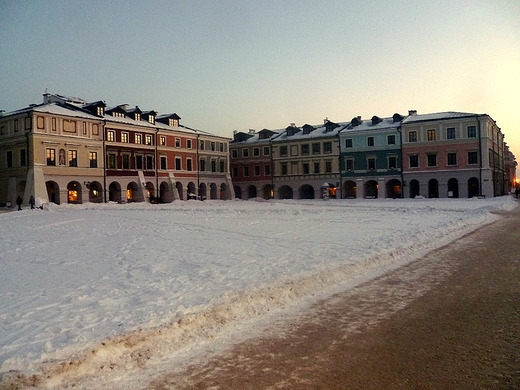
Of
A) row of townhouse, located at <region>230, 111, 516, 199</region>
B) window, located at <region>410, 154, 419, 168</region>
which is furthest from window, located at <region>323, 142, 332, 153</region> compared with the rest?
window, located at <region>410, 154, 419, 168</region>

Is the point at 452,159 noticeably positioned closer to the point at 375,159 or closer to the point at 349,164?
the point at 375,159

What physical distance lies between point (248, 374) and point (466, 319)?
371 cm

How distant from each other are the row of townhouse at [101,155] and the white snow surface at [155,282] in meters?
31.1

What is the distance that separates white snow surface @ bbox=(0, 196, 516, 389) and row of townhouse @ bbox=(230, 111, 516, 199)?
42.3 m

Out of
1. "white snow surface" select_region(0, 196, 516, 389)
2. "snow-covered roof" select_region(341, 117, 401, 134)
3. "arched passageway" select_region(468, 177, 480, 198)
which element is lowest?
"white snow surface" select_region(0, 196, 516, 389)

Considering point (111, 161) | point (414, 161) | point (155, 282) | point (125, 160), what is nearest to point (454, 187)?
point (414, 161)

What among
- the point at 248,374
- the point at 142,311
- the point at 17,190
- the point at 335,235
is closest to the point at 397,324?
the point at 248,374

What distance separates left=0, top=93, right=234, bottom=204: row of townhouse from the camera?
1870 inches

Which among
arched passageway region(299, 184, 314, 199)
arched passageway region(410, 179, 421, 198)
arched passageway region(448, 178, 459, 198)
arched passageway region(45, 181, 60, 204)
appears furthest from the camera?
arched passageway region(299, 184, 314, 199)

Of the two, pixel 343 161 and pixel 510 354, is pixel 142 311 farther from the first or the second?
pixel 343 161

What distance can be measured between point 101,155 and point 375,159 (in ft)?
118

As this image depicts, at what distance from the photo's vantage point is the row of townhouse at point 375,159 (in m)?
57.7

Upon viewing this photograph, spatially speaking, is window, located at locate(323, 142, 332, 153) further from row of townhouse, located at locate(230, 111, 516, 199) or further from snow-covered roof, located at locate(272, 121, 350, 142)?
snow-covered roof, located at locate(272, 121, 350, 142)

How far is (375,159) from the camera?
2512 inches
